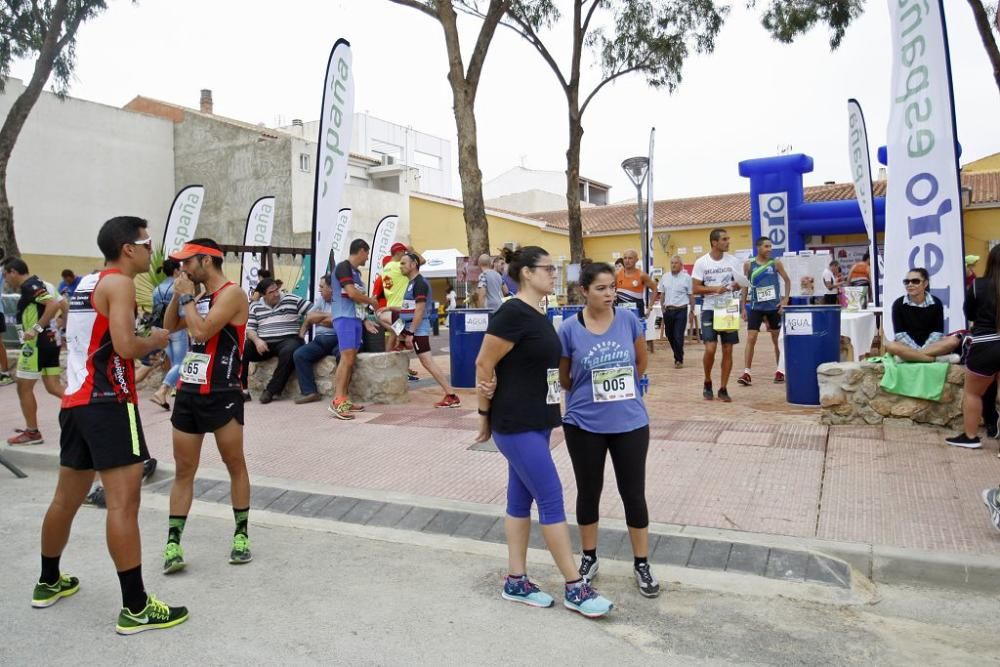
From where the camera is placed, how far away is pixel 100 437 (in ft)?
11.3

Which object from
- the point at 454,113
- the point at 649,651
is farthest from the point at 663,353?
the point at 649,651

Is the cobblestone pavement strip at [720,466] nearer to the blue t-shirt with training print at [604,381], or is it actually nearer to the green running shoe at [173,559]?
the green running shoe at [173,559]

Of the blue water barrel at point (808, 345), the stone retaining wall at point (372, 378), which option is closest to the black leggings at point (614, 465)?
the blue water barrel at point (808, 345)

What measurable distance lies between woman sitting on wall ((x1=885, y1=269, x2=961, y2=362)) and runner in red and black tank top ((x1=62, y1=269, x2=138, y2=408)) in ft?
19.5

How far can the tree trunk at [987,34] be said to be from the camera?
38.8 feet

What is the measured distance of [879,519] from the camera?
449cm

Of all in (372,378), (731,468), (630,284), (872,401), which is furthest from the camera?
(630,284)

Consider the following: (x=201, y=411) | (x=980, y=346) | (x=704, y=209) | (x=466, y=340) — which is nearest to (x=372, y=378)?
(x=466, y=340)

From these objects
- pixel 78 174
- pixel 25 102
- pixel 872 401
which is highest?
pixel 78 174

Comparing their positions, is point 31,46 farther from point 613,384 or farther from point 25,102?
point 613,384

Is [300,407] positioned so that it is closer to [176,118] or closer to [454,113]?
[454,113]

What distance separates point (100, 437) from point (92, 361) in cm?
36

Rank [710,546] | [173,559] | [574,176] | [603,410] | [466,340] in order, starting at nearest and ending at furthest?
[603,410] < [173,559] < [710,546] < [466,340] < [574,176]

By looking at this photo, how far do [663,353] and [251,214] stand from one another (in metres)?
9.52
